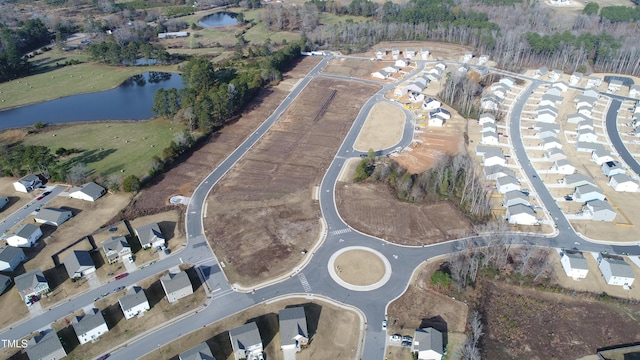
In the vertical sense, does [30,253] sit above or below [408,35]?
below

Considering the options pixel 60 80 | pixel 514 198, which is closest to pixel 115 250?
pixel 514 198

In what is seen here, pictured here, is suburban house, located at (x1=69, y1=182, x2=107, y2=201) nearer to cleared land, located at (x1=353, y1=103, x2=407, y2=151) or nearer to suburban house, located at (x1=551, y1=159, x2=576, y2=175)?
cleared land, located at (x1=353, y1=103, x2=407, y2=151)

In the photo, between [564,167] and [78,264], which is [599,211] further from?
[78,264]

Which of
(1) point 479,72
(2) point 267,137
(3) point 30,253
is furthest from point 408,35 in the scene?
(3) point 30,253

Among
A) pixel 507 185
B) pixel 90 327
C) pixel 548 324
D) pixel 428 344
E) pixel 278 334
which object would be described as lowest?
pixel 548 324

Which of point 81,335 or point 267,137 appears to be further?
point 267,137

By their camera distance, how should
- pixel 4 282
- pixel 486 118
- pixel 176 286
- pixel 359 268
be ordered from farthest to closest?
pixel 486 118
pixel 359 268
pixel 4 282
pixel 176 286

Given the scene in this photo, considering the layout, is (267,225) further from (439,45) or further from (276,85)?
(439,45)
